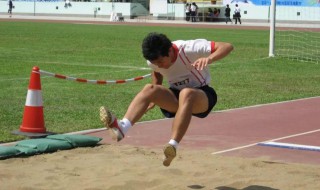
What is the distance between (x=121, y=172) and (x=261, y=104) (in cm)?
700

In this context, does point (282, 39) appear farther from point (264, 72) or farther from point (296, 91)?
point (296, 91)

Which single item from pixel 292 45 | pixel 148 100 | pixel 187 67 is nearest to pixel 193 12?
pixel 292 45

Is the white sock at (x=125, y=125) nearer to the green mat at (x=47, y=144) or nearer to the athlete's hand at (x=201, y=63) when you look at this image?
the athlete's hand at (x=201, y=63)

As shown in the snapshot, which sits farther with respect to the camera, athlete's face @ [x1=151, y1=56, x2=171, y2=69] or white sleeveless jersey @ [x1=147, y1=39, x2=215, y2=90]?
white sleeveless jersey @ [x1=147, y1=39, x2=215, y2=90]

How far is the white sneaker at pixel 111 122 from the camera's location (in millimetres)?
7535

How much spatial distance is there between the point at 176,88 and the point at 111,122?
2.94 ft

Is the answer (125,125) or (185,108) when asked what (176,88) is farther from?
(125,125)

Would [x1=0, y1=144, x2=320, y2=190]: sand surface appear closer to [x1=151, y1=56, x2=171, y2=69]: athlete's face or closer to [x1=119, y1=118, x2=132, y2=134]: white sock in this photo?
[x1=119, y1=118, x2=132, y2=134]: white sock

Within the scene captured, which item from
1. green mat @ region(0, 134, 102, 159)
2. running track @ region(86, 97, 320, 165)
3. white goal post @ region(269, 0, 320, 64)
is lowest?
white goal post @ region(269, 0, 320, 64)

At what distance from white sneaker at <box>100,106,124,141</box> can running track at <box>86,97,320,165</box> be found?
253 centimetres

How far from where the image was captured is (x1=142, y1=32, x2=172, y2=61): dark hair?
296 inches

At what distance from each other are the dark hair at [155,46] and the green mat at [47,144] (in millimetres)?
2682

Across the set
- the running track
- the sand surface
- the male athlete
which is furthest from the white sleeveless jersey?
the running track

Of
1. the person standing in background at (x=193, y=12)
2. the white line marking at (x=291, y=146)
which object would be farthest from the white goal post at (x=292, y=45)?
the person standing in background at (x=193, y=12)
